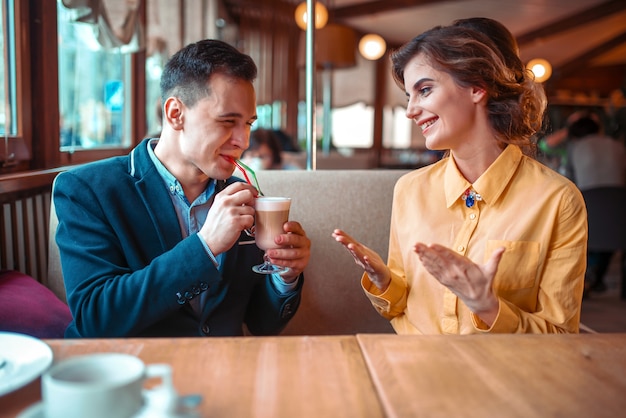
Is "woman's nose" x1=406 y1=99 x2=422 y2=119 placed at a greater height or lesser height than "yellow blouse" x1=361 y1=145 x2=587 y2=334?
greater

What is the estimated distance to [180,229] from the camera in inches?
59.9

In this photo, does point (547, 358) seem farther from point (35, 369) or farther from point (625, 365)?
point (35, 369)

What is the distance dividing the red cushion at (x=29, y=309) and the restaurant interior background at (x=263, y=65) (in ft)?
1.97

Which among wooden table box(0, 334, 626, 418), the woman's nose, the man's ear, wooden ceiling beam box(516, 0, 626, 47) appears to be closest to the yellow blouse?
the woman's nose

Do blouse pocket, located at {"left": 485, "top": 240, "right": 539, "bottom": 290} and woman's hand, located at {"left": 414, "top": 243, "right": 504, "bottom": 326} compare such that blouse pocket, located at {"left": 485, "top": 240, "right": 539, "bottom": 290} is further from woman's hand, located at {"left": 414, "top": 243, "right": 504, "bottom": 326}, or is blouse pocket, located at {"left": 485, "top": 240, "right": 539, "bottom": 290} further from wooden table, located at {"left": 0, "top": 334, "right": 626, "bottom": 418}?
wooden table, located at {"left": 0, "top": 334, "right": 626, "bottom": 418}

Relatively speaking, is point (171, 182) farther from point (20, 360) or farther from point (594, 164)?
point (594, 164)

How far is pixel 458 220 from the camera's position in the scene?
155 cm

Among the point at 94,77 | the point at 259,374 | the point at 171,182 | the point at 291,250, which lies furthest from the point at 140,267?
the point at 94,77

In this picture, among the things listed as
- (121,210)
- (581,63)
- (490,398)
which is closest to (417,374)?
(490,398)

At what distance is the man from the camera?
1289 millimetres

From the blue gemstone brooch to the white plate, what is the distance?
107cm

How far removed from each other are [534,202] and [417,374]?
2.39ft

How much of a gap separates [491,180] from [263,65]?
722cm

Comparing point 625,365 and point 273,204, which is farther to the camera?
point 273,204
